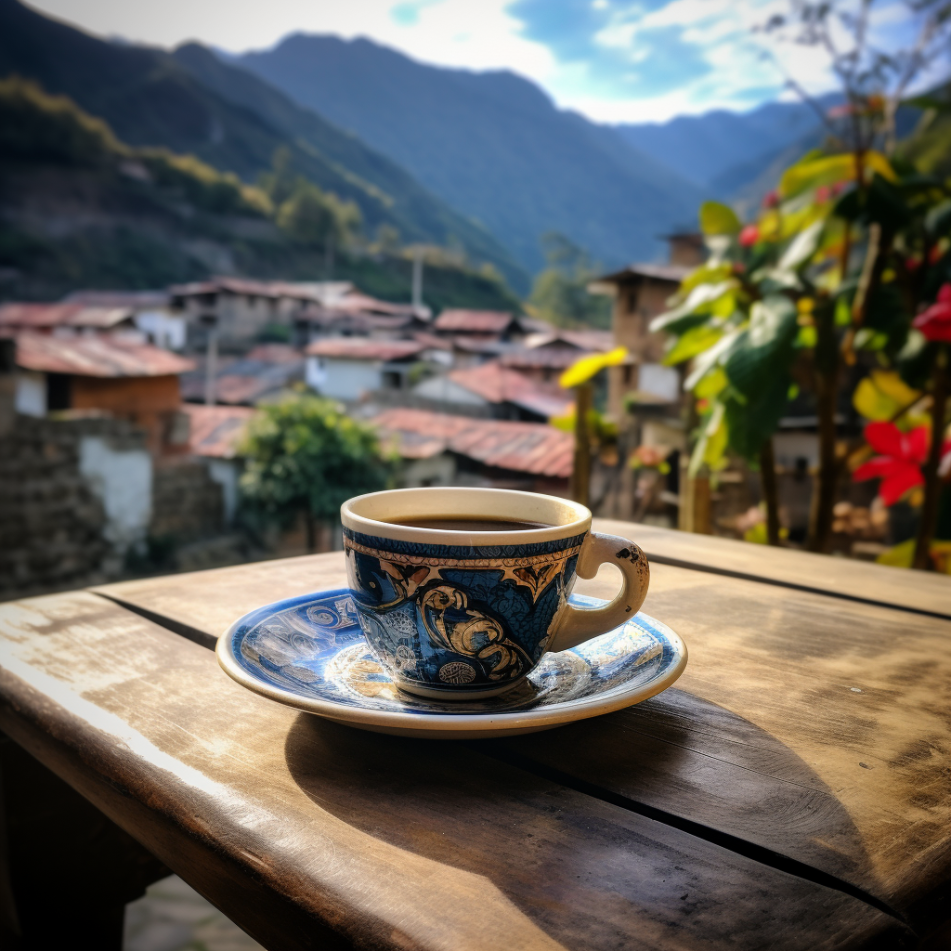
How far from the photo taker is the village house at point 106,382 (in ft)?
24.3

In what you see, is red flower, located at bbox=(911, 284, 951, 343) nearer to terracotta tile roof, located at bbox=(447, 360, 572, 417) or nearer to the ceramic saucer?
the ceramic saucer

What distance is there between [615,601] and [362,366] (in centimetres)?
1265

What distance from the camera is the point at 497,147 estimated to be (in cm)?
4947

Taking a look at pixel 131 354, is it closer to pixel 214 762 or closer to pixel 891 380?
pixel 891 380

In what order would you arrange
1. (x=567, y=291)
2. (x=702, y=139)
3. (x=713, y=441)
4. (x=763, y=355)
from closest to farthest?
(x=763, y=355)
(x=713, y=441)
(x=567, y=291)
(x=702, y=139)

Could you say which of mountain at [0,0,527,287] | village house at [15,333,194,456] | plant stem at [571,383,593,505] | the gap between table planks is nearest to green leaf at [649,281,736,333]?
plant stem at [571,383,593,505]

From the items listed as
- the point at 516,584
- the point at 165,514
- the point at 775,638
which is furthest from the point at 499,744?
the point at 165,514

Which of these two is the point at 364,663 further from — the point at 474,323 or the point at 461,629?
the point at 474,323

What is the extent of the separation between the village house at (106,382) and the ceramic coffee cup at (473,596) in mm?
7714

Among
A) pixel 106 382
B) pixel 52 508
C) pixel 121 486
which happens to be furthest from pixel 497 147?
pixel 52 508

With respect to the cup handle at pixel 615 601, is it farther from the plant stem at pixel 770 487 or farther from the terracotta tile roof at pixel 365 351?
the terracotta tile roof at pixel 365 351

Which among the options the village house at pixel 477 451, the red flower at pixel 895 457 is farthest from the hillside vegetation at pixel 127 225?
the red flower at pixel 895 457

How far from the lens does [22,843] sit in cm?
72

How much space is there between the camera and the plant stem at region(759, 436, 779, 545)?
68.3 inches
